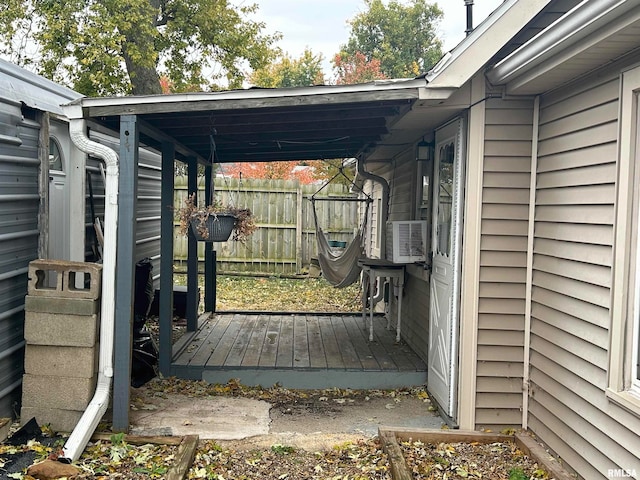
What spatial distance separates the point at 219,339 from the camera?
228 inches

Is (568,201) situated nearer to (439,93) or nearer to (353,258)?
(439,93)

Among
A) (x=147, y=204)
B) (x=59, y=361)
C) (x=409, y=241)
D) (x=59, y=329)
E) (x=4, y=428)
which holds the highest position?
(x=147, y=204)

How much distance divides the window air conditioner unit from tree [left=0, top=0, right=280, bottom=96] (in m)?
7.92

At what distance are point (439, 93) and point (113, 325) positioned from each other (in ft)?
8.15

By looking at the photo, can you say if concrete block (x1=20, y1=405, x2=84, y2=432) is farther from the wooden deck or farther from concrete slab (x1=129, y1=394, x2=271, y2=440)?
the wooden deck

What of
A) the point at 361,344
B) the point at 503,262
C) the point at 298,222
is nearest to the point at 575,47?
the point at 503,262

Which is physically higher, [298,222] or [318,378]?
[298,222]

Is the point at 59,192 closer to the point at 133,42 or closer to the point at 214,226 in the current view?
the point at 214,226

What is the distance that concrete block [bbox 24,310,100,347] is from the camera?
140 inches

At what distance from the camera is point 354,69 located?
778 inches

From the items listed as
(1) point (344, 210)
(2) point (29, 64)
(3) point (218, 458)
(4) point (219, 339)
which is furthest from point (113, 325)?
(2) point (29, 64)

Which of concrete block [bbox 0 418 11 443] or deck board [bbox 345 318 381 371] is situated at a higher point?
deck board [bbox 345 318 381 371]

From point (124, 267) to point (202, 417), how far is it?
1202mm

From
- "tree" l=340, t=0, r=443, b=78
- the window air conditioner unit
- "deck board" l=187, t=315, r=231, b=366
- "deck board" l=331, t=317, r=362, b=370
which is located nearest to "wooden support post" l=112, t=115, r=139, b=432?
"deck board" l=187, t=315, r=231, b=366
